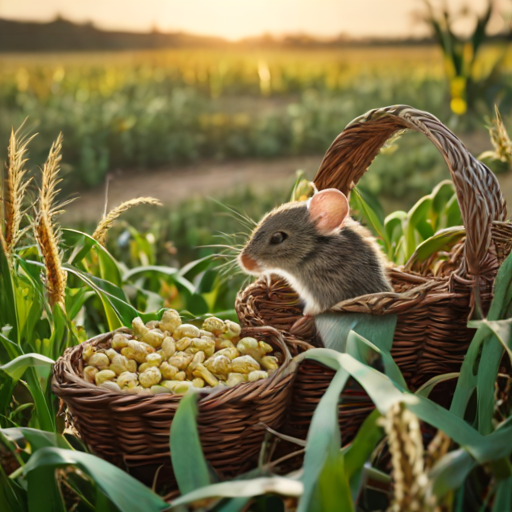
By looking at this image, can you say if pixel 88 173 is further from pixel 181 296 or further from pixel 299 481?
pixel 299 481

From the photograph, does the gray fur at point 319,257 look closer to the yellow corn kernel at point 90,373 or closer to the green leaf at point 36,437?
the yellow corn kernel at point 90,373

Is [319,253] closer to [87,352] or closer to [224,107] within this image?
[87,352]

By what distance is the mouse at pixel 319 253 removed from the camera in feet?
5.37

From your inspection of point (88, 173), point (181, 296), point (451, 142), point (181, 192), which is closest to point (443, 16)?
point (181, 192)

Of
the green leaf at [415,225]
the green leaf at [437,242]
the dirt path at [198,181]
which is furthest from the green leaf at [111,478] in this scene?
the dirt path at [198,181]

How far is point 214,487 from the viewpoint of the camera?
35.4 inches

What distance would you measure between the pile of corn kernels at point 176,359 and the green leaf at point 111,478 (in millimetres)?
215

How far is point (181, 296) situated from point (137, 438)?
120 cm

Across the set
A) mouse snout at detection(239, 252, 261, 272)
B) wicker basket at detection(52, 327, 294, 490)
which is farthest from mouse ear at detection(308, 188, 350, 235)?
wicker basket at detection(52, 327, 294, 490)

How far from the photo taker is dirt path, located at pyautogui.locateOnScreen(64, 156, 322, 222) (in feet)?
17.7

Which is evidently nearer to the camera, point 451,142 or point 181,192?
point 451,142

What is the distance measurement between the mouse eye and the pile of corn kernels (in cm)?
41

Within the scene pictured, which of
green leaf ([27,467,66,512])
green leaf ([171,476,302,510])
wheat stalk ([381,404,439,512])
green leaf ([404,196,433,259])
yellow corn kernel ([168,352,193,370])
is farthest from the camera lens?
green leaf ([404,196,433,259])

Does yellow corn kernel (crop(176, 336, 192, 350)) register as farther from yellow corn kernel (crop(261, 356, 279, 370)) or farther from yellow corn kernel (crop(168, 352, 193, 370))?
yellow corn kernel (crop(261, 356, 279, 370))
